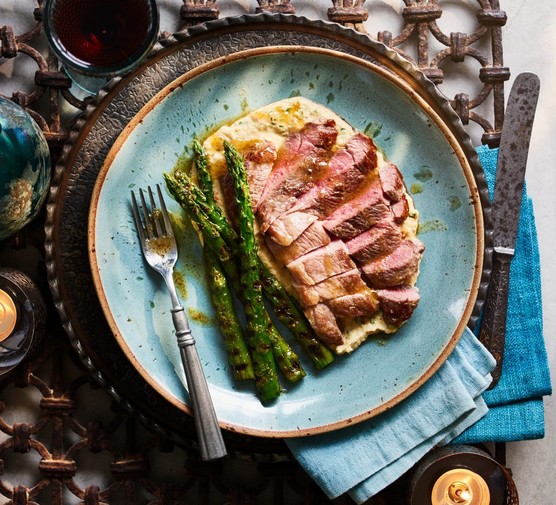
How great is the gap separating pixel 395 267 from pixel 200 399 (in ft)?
2.87

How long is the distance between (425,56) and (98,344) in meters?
1.76

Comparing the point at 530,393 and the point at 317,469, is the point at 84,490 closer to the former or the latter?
the point at 317,469

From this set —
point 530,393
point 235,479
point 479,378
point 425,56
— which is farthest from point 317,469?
point 425,56

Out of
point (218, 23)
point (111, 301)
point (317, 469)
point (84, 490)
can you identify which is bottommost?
point (84, 490)

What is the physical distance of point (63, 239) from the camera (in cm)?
276

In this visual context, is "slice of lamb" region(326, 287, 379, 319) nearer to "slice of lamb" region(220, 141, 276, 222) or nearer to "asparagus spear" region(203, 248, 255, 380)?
"asparagus spear" region(203, 248, 255, 380)

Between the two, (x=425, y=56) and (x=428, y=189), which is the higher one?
(x=425, y=56)

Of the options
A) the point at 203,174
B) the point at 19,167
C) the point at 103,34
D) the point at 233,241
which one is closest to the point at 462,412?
the point at 233,241

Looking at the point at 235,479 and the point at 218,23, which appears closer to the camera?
the point at 218,23

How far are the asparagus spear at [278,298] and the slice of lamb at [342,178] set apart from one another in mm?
270

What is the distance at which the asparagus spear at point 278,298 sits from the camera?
2.78 meters

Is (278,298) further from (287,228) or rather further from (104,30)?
(104,30)

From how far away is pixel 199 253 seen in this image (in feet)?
9.29

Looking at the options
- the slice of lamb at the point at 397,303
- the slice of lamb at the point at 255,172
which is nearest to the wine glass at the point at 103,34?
the slice of lamb at the point at 255,172
